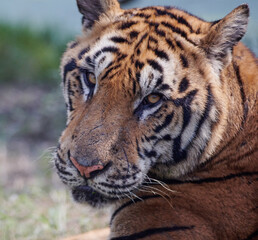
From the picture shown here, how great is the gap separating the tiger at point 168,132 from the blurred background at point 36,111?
364 mm

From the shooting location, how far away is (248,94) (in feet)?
8.78

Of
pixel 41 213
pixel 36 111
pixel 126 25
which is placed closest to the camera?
pixel 126 25

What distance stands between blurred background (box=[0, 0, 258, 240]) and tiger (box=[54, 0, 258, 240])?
1.19ft

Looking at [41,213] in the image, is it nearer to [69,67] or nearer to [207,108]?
[69,67]

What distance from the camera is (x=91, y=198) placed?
108 inches

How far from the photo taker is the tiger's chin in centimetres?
271

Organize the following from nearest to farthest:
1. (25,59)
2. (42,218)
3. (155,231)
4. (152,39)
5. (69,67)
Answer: (155,231)
(152,39)
(69,67)
(42,218)
(25,59)

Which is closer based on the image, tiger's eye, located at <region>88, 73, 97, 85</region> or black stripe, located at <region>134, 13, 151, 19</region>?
tiger's eye, located at <region>88, 73, 97, 85</region>

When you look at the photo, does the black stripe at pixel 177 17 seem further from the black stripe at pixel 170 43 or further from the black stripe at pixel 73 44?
the black stripe at pixel 73 44

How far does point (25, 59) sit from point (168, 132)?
6.21m

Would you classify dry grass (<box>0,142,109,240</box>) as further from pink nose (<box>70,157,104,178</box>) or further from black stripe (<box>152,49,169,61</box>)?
black stripe (<box>152,49,169,61</box>)

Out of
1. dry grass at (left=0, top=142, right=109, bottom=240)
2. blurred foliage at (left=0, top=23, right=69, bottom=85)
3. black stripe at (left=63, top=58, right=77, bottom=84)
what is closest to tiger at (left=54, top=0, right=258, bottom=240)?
black stripe at (left=63, top=58, right=77, bottom=84)

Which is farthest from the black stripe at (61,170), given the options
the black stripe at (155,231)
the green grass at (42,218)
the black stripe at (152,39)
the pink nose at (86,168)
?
the green grass at (42,218)

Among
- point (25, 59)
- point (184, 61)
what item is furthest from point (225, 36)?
point (25, 59)
